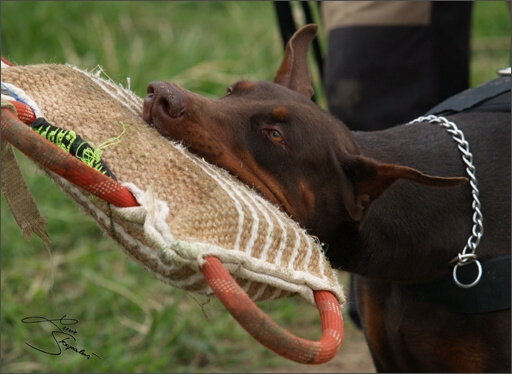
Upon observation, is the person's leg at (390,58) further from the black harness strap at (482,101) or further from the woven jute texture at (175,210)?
the woven jute texture at (175,210)

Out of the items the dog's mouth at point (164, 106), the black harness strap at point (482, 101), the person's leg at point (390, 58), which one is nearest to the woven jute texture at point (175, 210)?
the dog's mouth at point (164, 106)

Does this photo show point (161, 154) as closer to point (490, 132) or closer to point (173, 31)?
point (490, 132)

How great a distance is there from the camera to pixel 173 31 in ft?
19.3

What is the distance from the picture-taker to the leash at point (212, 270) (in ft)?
4.77

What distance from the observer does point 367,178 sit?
210 cm

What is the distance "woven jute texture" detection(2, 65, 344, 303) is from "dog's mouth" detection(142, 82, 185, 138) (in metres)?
0.03

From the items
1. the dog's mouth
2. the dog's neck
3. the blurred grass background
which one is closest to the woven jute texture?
the dog's mouth

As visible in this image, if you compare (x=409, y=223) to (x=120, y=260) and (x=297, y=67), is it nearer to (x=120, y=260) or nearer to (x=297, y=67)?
(x=297, y=67)

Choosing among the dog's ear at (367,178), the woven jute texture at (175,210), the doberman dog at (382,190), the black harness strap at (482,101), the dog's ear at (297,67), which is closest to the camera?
the woven jute texture at (175,210)

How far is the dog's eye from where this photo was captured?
199 cm

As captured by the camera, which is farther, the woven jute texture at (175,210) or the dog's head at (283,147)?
the dog's head at (283,147)

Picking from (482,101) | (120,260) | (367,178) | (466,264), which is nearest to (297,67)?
(367,178)

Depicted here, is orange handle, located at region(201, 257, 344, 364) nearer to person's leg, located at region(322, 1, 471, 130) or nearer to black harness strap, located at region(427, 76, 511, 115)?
black harness strap, located at region(427, 76, 511, 115)

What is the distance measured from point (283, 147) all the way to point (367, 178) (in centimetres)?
25
